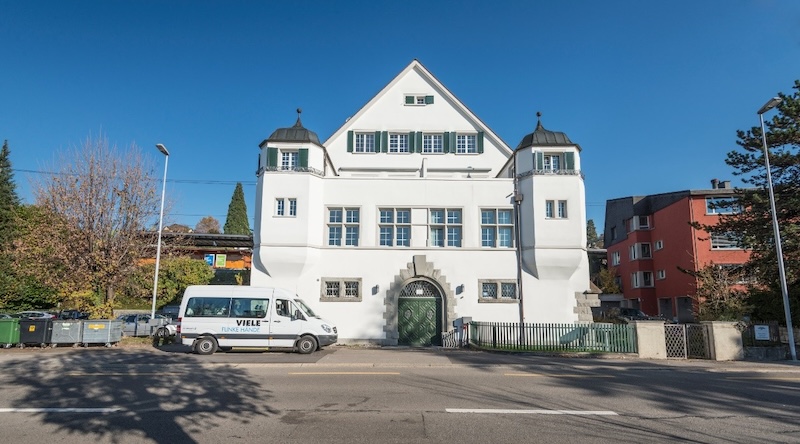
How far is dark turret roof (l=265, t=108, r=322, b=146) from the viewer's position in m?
22.4

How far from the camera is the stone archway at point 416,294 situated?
70.7ft

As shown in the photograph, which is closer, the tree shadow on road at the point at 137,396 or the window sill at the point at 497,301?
the tree shadow on road at the point at 137,396

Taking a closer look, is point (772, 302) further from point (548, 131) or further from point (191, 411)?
point (191, 411)

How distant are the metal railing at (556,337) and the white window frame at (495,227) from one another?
4268 millimetres

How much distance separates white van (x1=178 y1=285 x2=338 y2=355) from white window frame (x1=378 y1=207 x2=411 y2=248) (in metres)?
6.53

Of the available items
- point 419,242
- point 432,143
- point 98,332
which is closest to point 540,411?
point 419,242

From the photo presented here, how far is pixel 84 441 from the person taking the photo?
6.08 m

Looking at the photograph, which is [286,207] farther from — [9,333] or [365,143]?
[9,333]

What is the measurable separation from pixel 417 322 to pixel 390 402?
1387 centimetres

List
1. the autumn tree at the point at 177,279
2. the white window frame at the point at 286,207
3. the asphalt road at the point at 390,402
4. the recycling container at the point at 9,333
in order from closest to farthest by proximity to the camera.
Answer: the asphalt road at the point at 390,402
the recycling container at the point at 9,333
the white window frame at the point at 286,207
the autumn tree at the point at 177,279

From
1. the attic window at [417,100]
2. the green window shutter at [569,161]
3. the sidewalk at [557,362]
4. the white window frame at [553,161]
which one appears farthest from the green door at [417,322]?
the attic window at [417,100]

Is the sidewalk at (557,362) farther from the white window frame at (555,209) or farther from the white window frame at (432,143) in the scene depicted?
the white window frame at (432,143)

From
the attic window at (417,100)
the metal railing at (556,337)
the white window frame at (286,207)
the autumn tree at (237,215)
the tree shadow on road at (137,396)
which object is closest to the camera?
the tree shadow on road at (137,396)

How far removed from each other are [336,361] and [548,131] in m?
15.5
